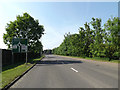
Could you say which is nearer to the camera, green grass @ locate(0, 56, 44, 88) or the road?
the road

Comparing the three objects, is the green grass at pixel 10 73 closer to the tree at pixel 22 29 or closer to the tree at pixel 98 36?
the tree at pixel 22 29

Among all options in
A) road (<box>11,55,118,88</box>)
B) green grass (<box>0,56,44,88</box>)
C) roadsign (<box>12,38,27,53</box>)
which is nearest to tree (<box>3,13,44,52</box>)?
roadsign (<box>12,38,27,53</box>)

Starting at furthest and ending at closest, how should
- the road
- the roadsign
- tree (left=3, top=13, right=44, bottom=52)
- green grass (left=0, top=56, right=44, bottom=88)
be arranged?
tree (left=3, top=13, right=44, bottom=52) → the roadsign → green grass (left=0, top=56, right=44, bottom=88) → the road

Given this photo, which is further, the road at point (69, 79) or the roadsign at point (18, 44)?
the roadsign at point (18, 44)

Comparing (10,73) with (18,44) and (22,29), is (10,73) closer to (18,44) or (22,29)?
(18,44)

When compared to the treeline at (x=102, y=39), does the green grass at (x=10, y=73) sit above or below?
below

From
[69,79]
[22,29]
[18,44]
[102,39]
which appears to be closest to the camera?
[69,79]

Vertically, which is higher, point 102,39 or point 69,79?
point 102,39

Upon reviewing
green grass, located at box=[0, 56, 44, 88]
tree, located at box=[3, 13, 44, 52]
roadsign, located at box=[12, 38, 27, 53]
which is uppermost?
tree, located at box=[3, 13, 44, 52]

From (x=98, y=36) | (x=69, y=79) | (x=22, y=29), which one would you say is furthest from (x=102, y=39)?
(x=69, y=79)

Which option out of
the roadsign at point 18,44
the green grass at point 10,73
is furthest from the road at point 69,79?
the roadsign at point 18,44

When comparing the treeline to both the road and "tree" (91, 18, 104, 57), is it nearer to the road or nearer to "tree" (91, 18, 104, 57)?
"tree" (91, 18, 104, 57)

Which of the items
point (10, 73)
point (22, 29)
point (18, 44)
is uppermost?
point (22, 29)

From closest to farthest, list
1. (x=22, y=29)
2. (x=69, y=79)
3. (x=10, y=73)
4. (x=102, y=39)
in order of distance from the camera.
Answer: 1. (x=69, y=79)
2. (x=10, y=73)
3. (x=22, y=29)
4. (x=102, y=39)
